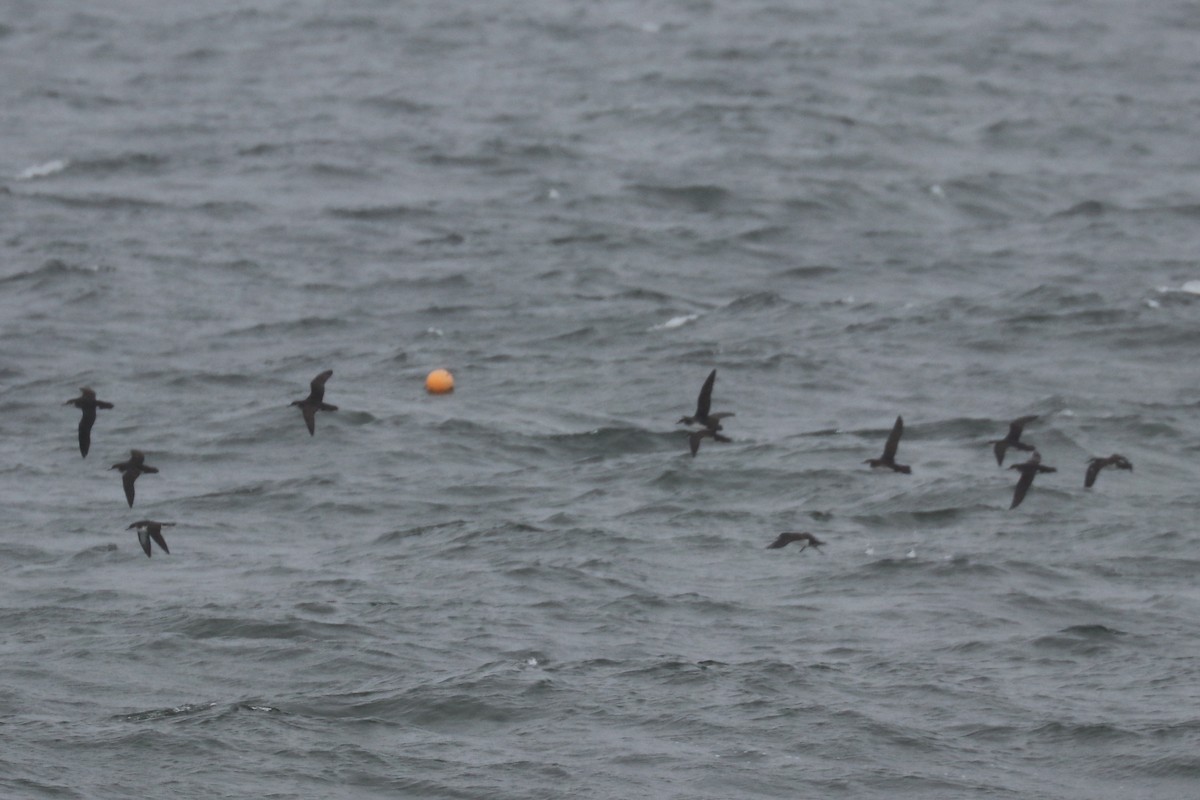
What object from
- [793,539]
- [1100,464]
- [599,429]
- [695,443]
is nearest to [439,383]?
[599,429]

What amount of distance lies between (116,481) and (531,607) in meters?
6.73

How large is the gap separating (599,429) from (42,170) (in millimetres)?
17623

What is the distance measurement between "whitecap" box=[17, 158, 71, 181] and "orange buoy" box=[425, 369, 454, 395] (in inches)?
550

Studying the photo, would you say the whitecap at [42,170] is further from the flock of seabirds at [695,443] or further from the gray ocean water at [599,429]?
the flock of seabirds at [695,443]

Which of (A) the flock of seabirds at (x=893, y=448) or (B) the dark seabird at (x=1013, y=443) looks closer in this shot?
(A) the flock of seabirds at (x=893, y=448)

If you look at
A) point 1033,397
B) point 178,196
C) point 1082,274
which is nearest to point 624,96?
point 178,196

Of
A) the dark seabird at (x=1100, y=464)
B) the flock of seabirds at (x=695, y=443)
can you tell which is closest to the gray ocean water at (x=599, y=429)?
the flock of seabirds at (x=695, y=443)

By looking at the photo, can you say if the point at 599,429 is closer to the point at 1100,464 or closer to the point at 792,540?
the point at 792,540

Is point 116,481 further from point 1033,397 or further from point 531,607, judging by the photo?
point 1033,397

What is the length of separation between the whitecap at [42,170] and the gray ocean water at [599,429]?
171 mm

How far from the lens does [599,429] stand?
30297 millimetres

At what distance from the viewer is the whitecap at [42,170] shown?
42.9 metres

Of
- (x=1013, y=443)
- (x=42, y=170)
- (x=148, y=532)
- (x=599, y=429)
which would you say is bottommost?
(x=599, y=429)

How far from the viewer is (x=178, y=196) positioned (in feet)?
138
